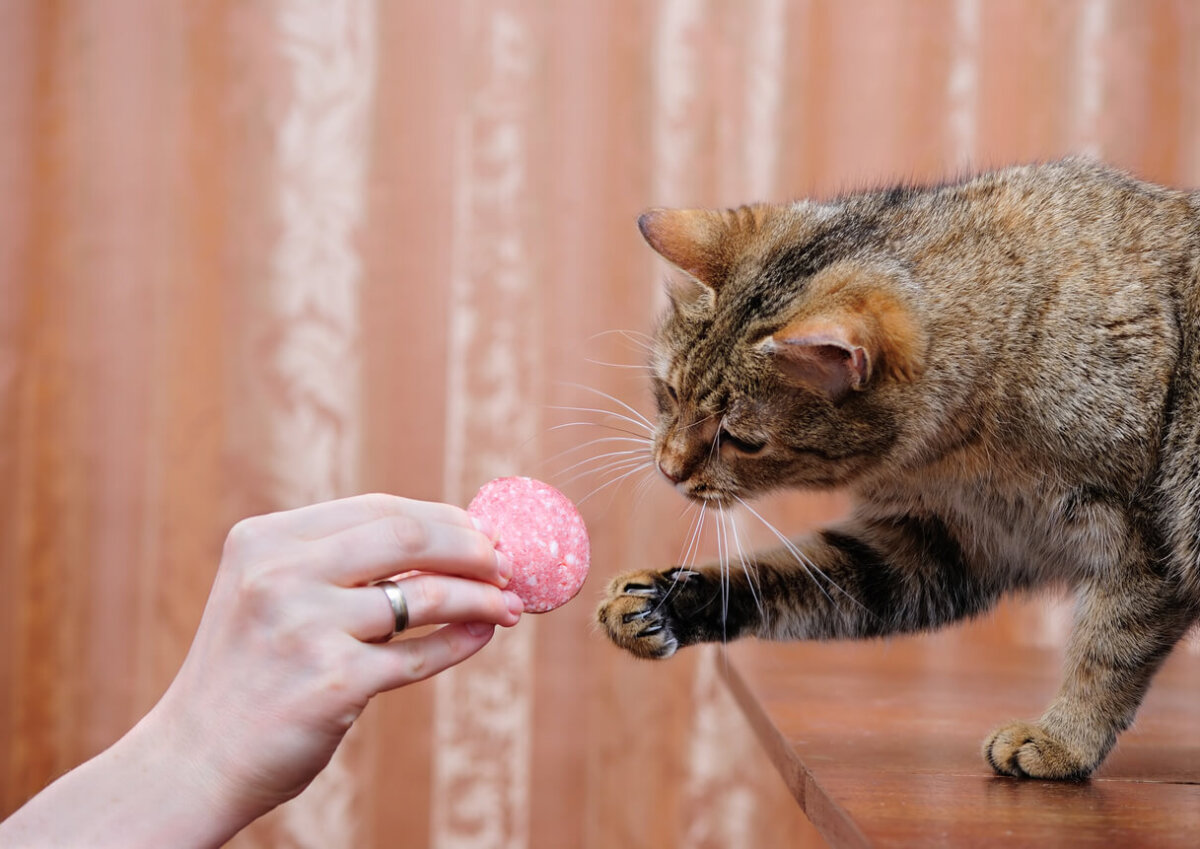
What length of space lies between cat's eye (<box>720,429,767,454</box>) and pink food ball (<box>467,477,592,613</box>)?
160mm

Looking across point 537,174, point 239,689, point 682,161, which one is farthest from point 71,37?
point 239,689

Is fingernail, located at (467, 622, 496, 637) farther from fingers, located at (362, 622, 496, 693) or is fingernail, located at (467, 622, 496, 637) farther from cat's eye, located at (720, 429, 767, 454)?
cat's eye, located at (720, 429, 767, 454)

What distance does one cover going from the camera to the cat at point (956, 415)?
80 centimetres

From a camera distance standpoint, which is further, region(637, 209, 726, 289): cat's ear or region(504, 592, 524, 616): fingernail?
region(637, 209, 726, 289): cat's ear

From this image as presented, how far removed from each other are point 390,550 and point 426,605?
0.04 m

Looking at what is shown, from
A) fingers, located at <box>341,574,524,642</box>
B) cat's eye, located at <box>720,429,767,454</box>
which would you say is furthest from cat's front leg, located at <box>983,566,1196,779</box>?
fingers, located at <box>341,574,524,642</box>

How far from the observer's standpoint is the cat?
2.62ft

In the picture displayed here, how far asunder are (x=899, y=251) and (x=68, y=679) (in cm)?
132

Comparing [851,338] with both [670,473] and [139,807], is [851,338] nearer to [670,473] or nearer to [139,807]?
[670,473]

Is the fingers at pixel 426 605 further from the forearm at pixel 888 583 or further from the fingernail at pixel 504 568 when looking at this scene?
the forearm at pixel 888 583

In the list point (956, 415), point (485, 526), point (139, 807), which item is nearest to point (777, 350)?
point (956, 415)

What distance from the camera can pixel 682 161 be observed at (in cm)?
166

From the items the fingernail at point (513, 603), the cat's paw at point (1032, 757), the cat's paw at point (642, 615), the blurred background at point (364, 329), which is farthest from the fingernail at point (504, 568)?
the blurred background at point (364, 329)

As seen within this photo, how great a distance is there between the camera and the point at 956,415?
34.2 inches
